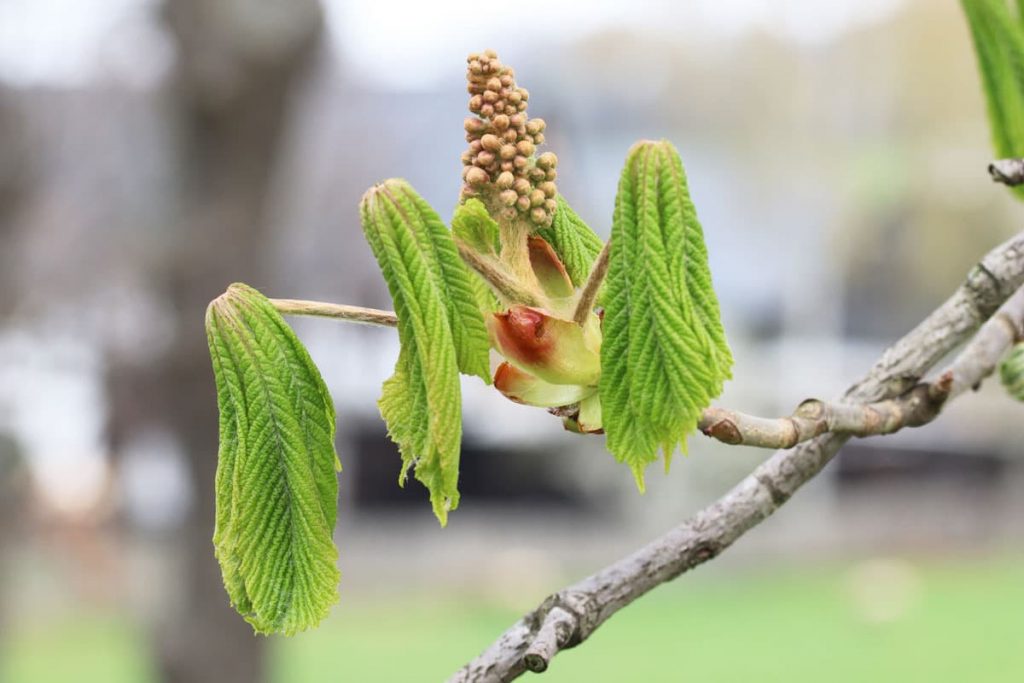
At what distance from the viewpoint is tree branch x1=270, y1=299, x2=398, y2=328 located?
21.3 inches

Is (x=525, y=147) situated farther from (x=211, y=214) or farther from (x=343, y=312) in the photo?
(x=211, y=214)

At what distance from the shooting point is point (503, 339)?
1.85ft

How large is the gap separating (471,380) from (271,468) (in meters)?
8.06

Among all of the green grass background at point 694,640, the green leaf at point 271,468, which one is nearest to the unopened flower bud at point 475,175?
the green leaf at point 271,468

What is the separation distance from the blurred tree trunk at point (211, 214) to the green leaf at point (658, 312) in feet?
11.3

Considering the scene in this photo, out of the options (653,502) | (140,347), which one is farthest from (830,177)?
(140,347)

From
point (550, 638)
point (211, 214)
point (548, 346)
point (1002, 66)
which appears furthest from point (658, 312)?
point (211, 214)

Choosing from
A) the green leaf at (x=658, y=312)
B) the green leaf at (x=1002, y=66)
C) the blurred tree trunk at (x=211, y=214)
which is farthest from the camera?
the blurred tree trunk at (x=211, y=214)

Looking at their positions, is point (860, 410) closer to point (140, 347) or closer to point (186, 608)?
point (186, 608)

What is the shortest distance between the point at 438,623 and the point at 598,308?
8.25 metres

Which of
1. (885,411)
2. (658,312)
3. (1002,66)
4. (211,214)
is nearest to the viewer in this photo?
(658,312)

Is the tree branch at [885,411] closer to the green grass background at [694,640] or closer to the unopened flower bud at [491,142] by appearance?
the unopened flower bud at [491,142]

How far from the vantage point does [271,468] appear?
1.84 ft

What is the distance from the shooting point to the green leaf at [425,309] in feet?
1.69
